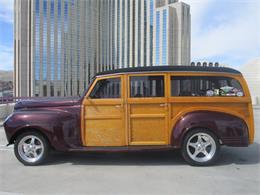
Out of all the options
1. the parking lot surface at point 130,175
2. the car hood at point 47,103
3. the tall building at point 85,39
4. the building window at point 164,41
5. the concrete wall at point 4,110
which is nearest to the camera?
the parking lot surface at point 130,175

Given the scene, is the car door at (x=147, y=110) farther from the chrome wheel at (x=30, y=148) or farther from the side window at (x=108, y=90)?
the chrome wheel at (x=30, y=148)

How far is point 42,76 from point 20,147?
74.3 m

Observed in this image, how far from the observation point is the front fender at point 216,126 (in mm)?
5289

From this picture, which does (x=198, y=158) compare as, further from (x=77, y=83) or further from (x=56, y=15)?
(x=56, y=15)

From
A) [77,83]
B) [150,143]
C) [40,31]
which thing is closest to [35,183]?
[150,143]

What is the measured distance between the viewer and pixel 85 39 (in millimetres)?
79875

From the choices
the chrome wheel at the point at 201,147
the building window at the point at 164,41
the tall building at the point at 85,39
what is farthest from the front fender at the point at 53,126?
the building window at the point at 164,41

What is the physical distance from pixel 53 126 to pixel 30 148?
0.71 m

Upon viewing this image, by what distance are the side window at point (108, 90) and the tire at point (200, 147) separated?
5.57ft

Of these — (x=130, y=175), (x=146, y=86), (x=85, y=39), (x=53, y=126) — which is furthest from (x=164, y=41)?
(x=130, y=175)

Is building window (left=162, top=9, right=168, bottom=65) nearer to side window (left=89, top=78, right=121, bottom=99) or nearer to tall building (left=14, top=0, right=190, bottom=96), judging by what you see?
tall building (left=14, top=0, right=190, bottom=96)

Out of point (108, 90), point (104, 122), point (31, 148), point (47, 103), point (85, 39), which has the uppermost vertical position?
point (85, 39)

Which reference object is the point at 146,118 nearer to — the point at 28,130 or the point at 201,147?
the point at 201,147

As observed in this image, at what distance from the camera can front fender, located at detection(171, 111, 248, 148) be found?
5.29 m
